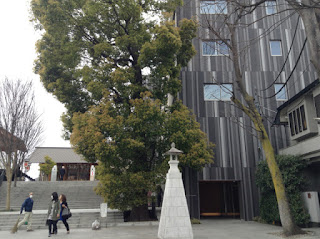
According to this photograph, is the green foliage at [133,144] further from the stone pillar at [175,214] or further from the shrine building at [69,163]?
the shrine building at [69,163]

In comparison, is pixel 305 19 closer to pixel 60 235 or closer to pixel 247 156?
pixel 247 156

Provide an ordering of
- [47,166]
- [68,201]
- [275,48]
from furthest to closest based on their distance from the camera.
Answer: [47,166] → [68,201] → [275,48]

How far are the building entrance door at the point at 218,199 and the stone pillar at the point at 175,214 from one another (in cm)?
899

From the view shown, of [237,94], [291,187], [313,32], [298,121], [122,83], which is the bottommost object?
[291,187]

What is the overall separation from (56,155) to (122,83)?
21590 mm

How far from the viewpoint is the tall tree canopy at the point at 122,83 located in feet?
37.5

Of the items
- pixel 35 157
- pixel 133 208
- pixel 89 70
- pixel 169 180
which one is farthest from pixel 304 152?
pixel 35 157

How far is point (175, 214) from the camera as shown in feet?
27.6

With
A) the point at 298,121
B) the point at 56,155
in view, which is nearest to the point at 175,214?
the point at 298,121

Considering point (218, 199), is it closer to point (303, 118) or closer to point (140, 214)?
point (140, 214)

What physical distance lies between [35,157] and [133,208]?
70.1ft

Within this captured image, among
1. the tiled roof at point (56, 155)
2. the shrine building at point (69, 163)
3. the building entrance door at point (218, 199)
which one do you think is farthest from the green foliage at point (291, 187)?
the tiled roof at point (56, 155)

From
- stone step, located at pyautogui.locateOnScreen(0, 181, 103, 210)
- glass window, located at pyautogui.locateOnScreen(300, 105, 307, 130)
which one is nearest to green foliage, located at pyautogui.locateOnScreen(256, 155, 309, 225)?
glass window, located at pyautogui.locateOnScreen(300, 105, 307, 130)

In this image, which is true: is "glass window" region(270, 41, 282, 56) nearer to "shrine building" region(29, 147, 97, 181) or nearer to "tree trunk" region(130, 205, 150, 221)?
"tree trunk" region(130, 205, 150, 221)
